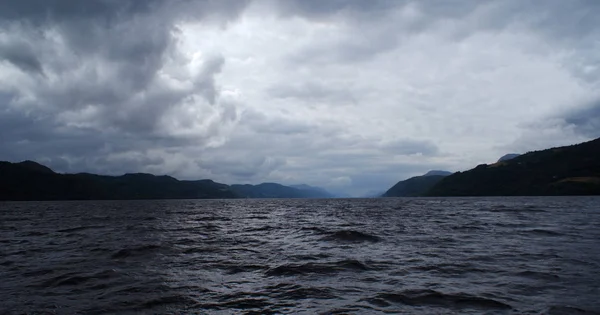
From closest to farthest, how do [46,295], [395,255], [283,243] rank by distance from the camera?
[46,295]
[395,255]
[283,243]

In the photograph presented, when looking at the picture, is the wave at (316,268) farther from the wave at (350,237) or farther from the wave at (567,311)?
the wave at (350,237)

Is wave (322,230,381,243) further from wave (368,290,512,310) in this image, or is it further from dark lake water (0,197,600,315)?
wave (368,290,512,310)

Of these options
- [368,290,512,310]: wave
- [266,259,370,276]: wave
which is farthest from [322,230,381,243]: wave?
[368,290,512,310]: wave

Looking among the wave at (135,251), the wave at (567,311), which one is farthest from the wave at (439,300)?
the wave at (135,251)

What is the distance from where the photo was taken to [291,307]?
493 inches

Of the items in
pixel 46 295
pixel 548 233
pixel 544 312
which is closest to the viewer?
pixel 544 312

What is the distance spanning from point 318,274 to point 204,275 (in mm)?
5563

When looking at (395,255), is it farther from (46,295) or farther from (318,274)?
(46,295)

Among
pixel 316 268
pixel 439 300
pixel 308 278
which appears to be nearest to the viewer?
pixel 439 300

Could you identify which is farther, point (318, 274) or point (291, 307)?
point (318, 274)

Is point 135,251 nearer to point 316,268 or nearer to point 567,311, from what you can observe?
point 316,268

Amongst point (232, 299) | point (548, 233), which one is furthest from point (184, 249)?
point (548, 233)

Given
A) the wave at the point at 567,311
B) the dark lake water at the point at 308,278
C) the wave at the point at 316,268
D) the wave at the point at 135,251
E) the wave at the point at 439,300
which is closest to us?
the wave at the point at 567,311

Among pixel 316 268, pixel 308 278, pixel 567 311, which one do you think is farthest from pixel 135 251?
pixel 567 311
